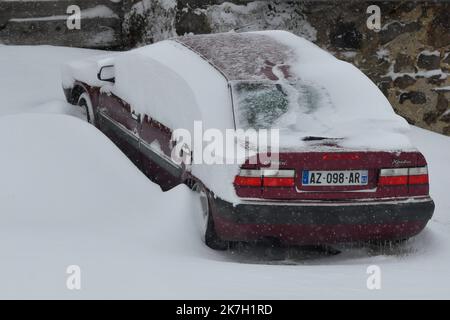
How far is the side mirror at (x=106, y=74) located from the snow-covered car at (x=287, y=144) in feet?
3.08

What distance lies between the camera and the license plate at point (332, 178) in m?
6.16

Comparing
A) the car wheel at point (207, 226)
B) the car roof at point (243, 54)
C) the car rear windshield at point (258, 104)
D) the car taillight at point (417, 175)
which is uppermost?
the car roof at point (243, 54)

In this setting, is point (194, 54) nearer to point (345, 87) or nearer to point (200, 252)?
point (345, 87)

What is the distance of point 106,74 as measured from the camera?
8.80m

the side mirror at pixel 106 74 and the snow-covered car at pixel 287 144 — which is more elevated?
the side mirror at pixel 106 74

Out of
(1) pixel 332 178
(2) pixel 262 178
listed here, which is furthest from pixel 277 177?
(1) pixel 332 178

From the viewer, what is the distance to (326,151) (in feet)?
20.1

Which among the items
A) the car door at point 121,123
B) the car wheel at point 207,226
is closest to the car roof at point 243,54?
the car door at point 121,123

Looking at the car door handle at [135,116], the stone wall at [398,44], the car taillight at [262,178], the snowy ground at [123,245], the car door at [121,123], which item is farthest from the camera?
the stone wall at [398,44]

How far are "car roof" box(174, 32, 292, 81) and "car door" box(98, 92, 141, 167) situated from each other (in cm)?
83

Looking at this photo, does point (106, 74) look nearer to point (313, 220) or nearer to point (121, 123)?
point (121, 123)

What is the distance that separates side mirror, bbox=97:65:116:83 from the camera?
872 centimetres

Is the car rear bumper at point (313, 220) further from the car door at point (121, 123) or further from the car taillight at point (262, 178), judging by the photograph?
the car door at point (121, 123)
